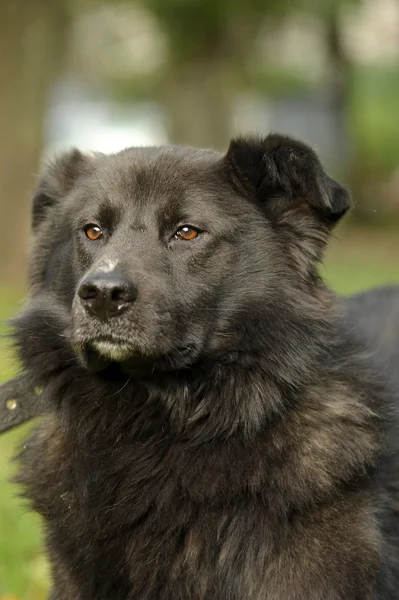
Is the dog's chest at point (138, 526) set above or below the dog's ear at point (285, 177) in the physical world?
below

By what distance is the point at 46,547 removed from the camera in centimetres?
394

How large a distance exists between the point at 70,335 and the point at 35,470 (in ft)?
2.18

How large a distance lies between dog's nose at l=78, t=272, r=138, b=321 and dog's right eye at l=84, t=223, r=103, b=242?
49 centimetres

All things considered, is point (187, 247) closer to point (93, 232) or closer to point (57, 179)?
point (93, 232)

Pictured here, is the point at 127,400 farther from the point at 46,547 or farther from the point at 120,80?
the point at 120,80

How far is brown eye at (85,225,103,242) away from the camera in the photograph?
4016 millimetres

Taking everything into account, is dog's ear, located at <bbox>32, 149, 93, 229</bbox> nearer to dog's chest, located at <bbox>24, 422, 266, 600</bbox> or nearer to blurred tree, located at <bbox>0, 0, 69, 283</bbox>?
dog's chest, located at <bbox>24, 422, 266, 600</bbox>

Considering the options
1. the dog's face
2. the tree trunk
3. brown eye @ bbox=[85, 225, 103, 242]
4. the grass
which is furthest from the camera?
the tree trunk

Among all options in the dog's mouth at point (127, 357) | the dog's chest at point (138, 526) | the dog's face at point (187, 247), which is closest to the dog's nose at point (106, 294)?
the dog's face at point (187, 247)

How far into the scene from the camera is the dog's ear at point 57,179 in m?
4.42

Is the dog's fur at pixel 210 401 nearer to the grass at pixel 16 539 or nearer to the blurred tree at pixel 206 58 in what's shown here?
the grass at pixel 16 539

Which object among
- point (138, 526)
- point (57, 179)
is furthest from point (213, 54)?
point (138, 526)

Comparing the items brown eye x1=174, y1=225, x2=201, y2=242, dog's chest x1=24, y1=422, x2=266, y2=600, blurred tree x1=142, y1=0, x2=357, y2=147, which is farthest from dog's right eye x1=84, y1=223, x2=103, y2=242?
blurred tree x1=142, y1=0, x2=357, y2=147

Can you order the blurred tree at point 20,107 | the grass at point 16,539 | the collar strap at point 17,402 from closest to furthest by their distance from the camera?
the collar strap at point 17,402
the grass at point 16,539
the blurred tree at point 20,107
